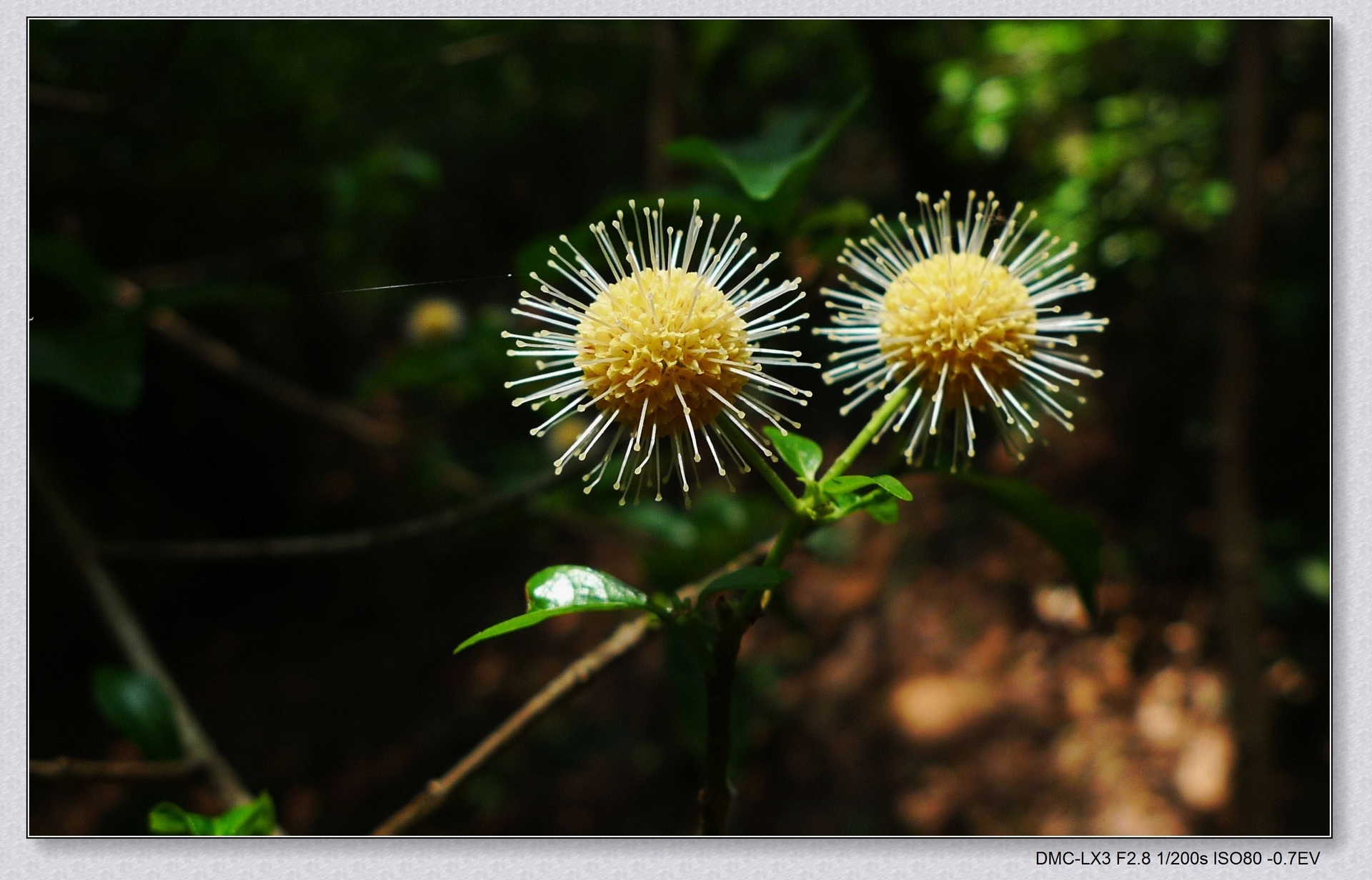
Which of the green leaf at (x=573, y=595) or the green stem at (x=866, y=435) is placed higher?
the green stem at (x=866, y=435)

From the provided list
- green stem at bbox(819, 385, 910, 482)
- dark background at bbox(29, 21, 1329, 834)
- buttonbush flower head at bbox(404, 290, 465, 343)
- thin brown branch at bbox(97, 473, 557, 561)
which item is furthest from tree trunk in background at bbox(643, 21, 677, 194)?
buttonbush flower head at bbox(404, 290, 465, 343)

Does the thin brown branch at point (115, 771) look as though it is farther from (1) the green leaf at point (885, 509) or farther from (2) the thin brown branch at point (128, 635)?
(1) the green leaf at point (885, 509)

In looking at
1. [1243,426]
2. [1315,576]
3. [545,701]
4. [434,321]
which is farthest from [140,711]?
[1315,576]

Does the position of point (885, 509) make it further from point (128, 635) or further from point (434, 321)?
point (434, 321)

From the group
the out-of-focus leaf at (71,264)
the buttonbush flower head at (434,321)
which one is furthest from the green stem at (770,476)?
the buttonbush flower head at (434,321)

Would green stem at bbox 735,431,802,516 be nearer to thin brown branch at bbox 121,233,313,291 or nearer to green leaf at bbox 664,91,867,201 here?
green leaf at bbox 664,91,867,201

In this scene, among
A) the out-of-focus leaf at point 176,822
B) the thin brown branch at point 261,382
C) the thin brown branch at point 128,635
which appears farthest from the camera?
the thin brown branch at point 261,382

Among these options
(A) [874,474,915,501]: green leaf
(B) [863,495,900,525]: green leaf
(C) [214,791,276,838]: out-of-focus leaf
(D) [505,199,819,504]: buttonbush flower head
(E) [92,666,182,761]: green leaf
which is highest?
(D) [505,199,819,504]: buttonbush flower head
